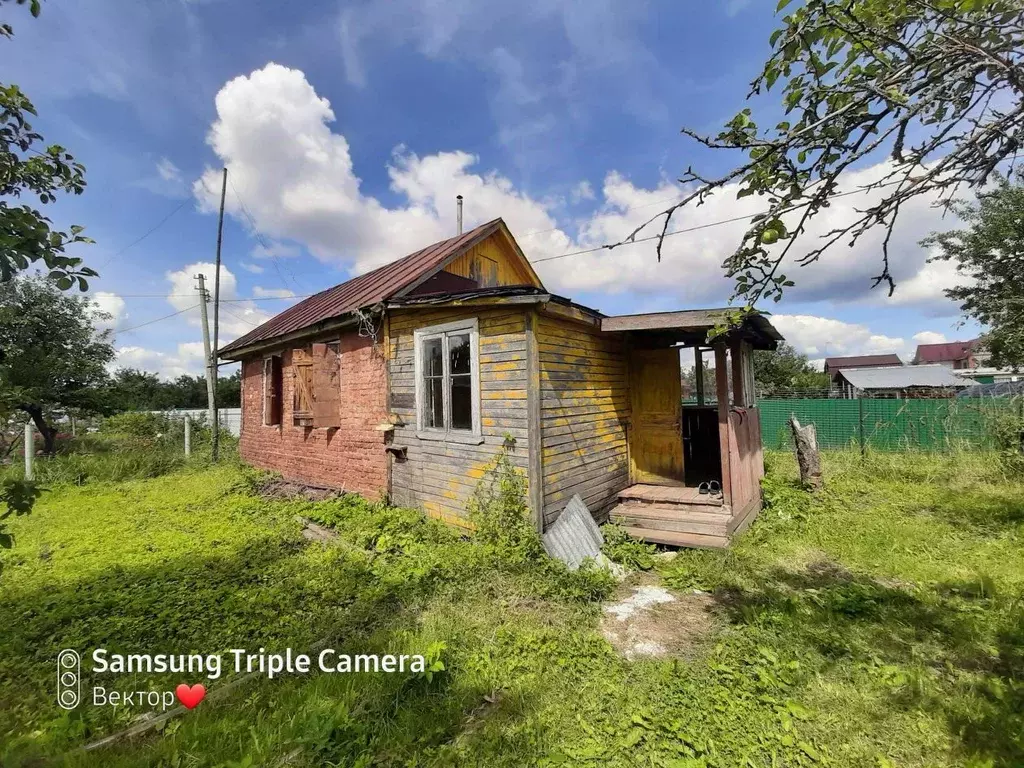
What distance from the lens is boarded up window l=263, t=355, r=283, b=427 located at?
33.4ft

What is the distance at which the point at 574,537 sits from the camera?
5.37 metres

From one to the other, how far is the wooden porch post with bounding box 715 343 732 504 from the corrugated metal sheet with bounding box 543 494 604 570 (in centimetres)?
178

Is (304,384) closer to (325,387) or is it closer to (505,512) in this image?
(325,387)

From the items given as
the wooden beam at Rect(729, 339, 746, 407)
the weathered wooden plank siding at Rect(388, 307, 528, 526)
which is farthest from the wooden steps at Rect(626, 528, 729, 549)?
the wooden beam at Rect(729, 339, 746, 407)

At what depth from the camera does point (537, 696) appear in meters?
3.06

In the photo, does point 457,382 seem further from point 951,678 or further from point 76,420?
point 76,420

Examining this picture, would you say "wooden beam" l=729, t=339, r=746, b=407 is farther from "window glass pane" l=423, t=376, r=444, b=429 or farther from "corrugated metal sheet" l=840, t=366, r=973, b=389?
"corrugated metal sheet" l=840, t=366, r=973, b=389

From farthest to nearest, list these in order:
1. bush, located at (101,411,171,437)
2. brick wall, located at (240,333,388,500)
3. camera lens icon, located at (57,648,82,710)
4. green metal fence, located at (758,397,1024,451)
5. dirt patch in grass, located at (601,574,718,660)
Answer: bush, located at (101,411,171,437)
green metal fence, located at (758,397,1024,451)
brick wall, located at (240,333,388,500)
dirt patch in grass, located at (601,574,718,660)
camera lens icon, located at (57,648,82,710)

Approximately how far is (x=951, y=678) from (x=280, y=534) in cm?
710

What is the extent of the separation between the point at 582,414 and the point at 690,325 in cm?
182

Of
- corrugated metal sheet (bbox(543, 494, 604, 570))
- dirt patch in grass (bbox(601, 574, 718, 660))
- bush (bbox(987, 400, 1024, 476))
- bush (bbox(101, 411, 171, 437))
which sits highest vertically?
bush (bbox(101, 411, 171, 437))

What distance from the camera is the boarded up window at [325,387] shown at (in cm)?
781

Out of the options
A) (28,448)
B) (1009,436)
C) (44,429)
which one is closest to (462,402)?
(28,448)

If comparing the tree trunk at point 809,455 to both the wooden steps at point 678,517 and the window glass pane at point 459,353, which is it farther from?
the window glass pane at point 459,353
